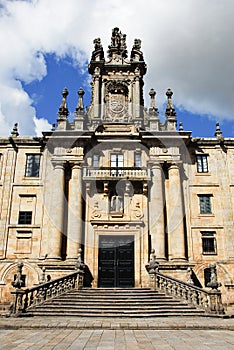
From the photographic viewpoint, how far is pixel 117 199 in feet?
81.9

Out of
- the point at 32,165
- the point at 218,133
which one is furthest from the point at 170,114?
the point at 32,165

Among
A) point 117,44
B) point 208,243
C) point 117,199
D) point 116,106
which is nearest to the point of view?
point 208,243

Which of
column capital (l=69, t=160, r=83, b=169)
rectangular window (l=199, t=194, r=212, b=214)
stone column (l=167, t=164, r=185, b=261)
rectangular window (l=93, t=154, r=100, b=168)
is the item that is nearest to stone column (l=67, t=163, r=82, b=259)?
column capital (l=69, t=160, r=83, b=169)

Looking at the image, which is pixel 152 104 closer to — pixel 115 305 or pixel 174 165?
pixel 174 165

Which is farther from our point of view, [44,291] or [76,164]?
[76,164]

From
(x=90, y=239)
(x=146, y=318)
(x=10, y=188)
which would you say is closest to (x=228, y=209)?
(x=90, y=239)

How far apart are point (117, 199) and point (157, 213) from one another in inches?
120

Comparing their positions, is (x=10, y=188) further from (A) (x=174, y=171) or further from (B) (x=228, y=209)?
(B) (x=228, y=209)

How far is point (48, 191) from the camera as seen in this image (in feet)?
84.5

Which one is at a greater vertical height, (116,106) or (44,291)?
(116,106)

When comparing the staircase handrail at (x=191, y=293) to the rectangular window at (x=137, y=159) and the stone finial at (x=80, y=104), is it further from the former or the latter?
the stone finial at (x=80, y=104)

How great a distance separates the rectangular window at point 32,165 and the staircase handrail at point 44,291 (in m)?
8.93

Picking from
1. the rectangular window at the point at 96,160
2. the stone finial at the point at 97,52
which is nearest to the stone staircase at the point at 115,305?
the rectangular window at the point at 96,160

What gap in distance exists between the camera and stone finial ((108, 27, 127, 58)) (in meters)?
30.8
